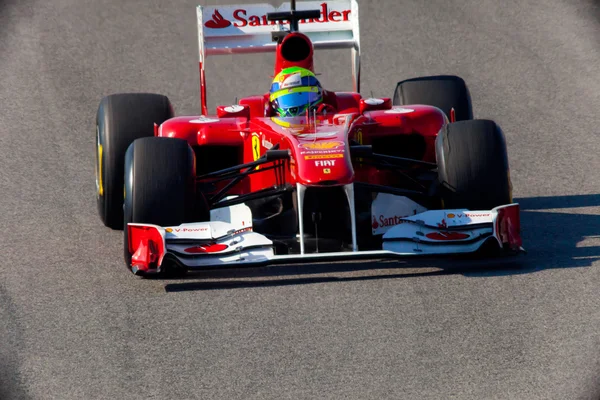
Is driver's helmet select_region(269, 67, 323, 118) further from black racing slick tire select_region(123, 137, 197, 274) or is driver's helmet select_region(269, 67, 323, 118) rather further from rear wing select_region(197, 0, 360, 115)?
black racing slick tire select_region(123, 137, 197, 274)

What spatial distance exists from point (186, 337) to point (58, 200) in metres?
4.76

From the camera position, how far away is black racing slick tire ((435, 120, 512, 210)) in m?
9.63

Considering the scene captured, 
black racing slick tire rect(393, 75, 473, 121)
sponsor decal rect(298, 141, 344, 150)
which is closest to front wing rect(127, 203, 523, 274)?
sponsor decal rect(298, 141, 344, 150)

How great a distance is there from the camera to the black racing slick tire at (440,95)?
12352mm

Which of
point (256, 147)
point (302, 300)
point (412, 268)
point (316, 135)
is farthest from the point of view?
point (256, 147)

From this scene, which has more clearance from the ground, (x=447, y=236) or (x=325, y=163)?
(x=325, y=163)

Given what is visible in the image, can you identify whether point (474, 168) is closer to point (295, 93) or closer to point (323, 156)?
point (323, 156)

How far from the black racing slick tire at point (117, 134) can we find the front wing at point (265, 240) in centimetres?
197

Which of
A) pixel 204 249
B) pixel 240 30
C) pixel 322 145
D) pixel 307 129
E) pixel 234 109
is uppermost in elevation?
pixel 240 30

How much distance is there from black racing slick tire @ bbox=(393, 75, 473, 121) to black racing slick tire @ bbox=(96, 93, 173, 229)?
2.53 m

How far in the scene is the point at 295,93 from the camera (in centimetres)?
1111

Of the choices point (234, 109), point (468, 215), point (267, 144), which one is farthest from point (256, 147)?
point (468, 215)

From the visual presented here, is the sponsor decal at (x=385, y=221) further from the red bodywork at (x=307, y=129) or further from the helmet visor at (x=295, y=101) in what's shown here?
the helmet visor at (x=295, y=101)

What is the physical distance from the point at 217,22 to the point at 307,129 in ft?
8.10
